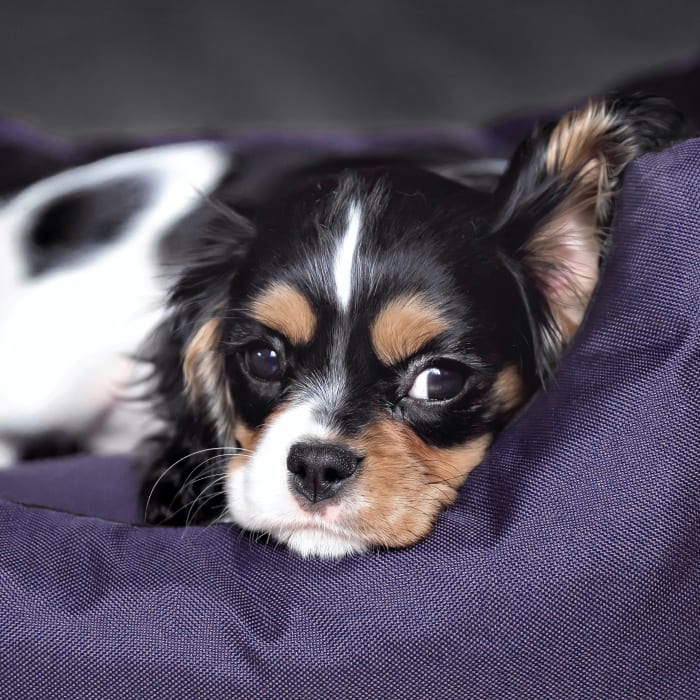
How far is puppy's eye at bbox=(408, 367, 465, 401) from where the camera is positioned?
1211 mm

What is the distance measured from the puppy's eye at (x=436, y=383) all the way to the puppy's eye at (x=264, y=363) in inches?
7.2

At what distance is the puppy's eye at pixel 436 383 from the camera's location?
1.21 metres

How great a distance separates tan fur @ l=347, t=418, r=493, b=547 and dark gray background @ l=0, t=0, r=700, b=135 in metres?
1.76

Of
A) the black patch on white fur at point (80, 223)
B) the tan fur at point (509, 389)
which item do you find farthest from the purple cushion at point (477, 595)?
the black patch on white fur at point (80, 223)

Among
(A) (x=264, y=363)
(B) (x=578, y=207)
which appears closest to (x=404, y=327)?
(A) (x=264, y=363)

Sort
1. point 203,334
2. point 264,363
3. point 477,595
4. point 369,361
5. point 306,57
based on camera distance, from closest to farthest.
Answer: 1. point 477,595
2. point 369,361
3. point 264,363
4. point 203,334
5. point 306,57

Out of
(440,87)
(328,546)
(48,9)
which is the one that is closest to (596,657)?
(328,546)

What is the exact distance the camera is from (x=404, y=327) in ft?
3.86

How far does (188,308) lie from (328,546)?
0.49 metres

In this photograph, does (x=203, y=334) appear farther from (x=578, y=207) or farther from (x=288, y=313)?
(x=578, y=207)

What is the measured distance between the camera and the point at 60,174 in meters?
1.89

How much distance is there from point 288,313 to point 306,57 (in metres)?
1.73

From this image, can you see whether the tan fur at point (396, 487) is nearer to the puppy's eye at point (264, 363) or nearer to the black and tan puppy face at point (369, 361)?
the black and tan puppy face at point (369, 361)

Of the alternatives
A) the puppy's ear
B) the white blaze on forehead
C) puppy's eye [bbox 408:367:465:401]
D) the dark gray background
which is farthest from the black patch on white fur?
the dark gray background
